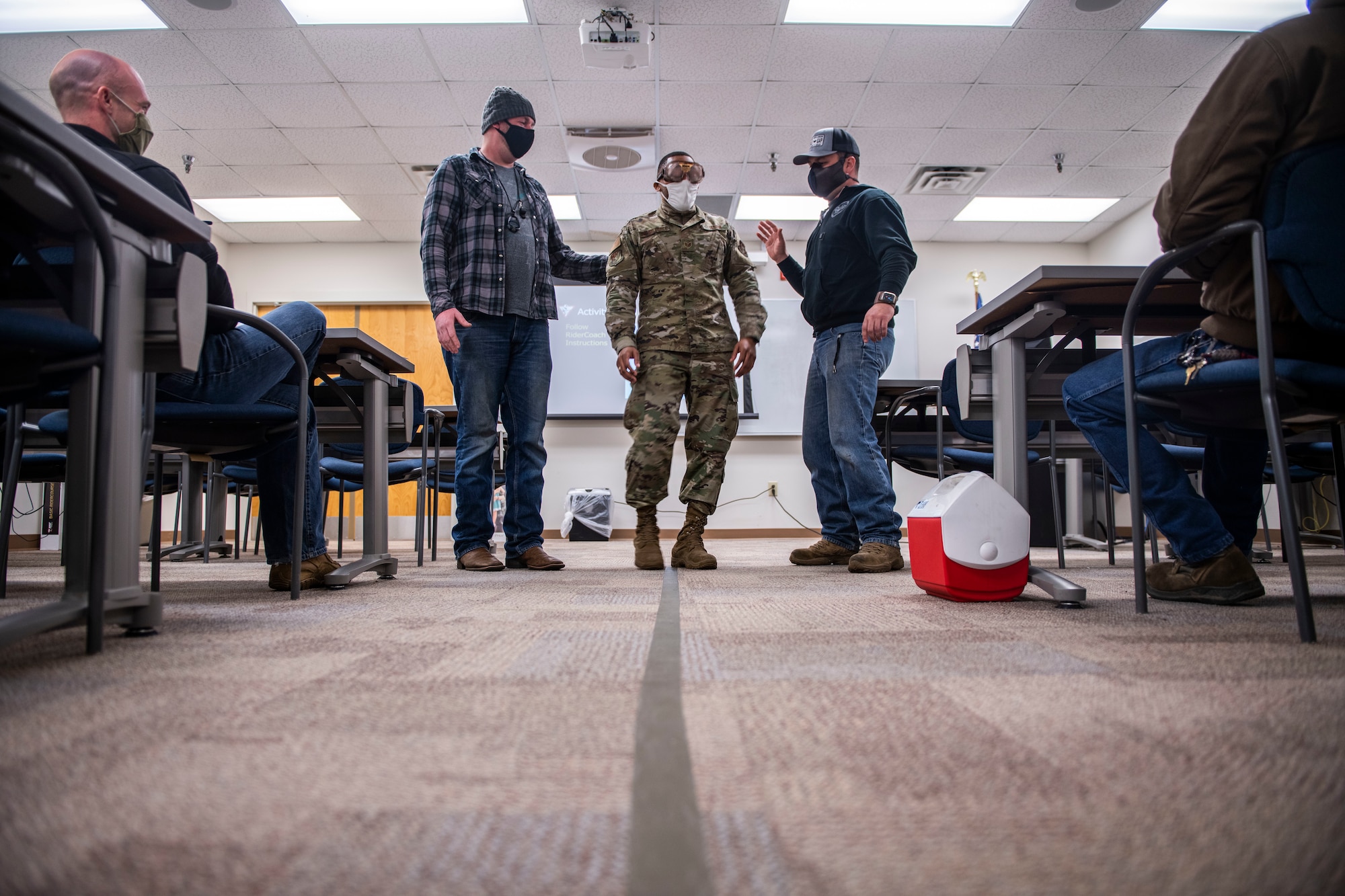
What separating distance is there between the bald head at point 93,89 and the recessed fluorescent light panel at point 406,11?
A: 251 cm

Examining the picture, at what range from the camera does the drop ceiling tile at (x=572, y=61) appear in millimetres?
3523

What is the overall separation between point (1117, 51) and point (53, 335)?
4.39 m

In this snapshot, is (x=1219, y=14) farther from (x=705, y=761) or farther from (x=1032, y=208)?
(x=705, y=761)

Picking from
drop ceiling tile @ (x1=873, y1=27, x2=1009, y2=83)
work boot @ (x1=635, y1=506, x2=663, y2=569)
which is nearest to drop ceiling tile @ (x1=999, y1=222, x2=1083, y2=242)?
drop ceiling tile @ (x1=873, y1=27, x2=1009, y2=83)

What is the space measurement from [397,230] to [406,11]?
8.48 ft

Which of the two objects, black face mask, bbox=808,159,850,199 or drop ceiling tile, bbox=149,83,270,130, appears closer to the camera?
black face mask, bbox=808,159,850,199

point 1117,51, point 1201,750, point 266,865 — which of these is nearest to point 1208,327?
point 1201,750

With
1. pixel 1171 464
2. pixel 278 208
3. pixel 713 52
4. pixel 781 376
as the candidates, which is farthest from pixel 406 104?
pixel 1171 464

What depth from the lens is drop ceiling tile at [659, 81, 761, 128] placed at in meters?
4.00

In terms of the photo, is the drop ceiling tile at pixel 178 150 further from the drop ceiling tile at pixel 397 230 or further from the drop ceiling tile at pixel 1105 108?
the drop ceiling tile at pixel 1105 108

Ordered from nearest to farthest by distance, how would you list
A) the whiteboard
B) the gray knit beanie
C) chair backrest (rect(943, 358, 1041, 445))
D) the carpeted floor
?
the carpeted floor
the gray knit beanie
chair backrest (rect(943, 358, 1041, 445))
the whiteboard

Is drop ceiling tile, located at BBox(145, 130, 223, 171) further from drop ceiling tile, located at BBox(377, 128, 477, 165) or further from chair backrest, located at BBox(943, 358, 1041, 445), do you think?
chair backrest, located at BBox(943, 358, 1041, 445)

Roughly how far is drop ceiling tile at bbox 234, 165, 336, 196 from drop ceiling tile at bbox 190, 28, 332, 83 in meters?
0.99

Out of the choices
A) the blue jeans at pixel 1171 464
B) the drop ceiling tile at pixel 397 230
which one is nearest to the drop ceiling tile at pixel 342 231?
the drop ceiling tile at pixel 397 230
